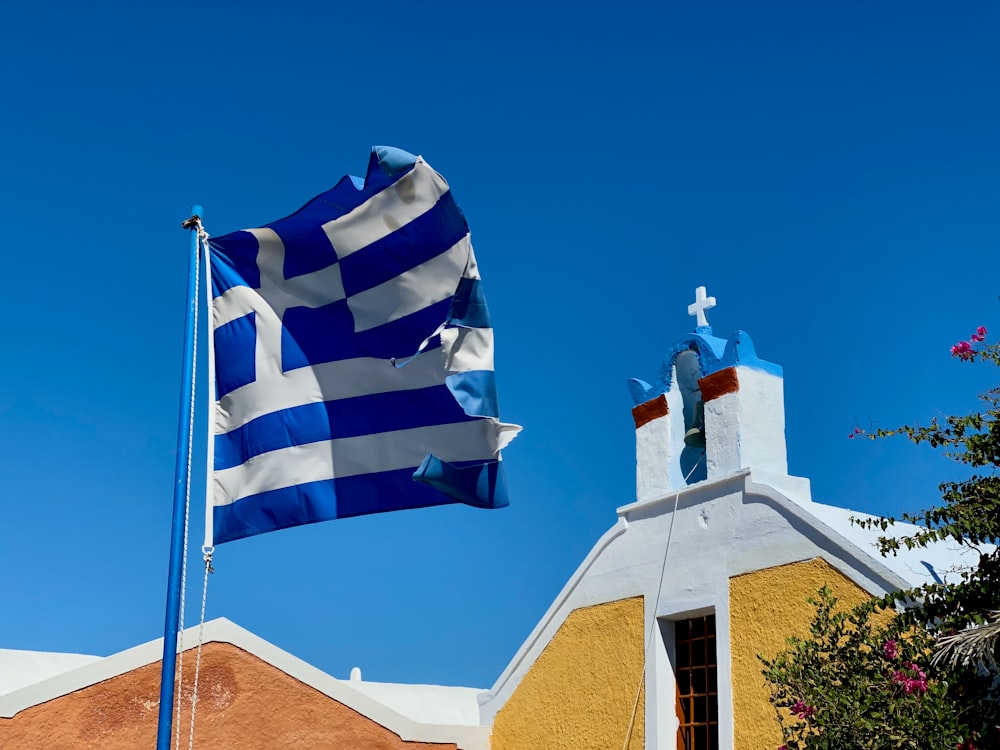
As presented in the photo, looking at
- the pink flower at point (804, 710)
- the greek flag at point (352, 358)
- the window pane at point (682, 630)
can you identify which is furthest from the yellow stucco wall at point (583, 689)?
the greek flag at point (352, 358)

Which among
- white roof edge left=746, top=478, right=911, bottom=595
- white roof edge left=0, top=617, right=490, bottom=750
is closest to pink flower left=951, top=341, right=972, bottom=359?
white roof edge left=746, top=478, right=911, bottom=595

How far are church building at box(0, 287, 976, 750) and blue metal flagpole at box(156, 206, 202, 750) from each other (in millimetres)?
3552

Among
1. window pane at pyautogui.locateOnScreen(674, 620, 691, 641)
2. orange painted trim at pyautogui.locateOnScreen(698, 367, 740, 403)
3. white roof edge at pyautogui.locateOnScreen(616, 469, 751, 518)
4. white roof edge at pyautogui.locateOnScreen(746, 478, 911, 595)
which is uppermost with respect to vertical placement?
orange painted trim at pyautogui.locateOnScreen(698, 367, 740, 403)

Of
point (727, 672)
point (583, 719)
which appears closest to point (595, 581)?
point (583, 719)

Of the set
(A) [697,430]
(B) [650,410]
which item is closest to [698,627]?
(A) [697,430]

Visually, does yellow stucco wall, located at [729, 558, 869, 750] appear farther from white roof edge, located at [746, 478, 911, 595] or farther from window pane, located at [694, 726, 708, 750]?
window pane, located at [694, 726, 708, 750]

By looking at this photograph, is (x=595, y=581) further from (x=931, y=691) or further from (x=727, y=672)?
(x=931, y=691)

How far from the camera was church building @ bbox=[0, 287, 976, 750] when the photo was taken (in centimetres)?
846

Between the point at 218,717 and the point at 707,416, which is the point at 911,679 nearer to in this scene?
the point at 707,416

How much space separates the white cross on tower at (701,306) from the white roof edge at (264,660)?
4.42 metres

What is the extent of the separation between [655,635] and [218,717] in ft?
12.5

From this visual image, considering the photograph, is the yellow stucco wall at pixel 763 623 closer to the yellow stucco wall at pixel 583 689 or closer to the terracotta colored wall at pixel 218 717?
the yellow stucco wall at pixel 583 689

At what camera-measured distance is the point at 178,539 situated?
251 inches

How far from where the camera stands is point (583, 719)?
32.9ft
